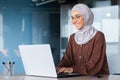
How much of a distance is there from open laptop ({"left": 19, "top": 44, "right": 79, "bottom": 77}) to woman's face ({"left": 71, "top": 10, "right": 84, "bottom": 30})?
1.45 feet

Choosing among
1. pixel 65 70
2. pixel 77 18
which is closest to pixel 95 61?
pixel 65 70

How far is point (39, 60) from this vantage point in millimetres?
1866

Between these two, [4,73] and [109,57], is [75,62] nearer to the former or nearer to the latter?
[4,73]

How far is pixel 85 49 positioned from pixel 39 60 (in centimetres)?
52

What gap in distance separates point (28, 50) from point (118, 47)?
8.75ft

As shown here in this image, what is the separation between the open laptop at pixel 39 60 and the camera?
5.90 ft

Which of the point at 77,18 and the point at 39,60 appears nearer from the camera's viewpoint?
the point at 39,60

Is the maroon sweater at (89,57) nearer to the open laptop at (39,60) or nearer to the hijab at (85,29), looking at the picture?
the hijab at (85,29)

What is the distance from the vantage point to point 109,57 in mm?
4383

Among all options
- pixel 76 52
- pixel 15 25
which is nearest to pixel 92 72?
pixel 76 52

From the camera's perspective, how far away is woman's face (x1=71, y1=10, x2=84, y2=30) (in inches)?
89.3

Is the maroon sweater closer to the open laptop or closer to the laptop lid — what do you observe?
the open laptop

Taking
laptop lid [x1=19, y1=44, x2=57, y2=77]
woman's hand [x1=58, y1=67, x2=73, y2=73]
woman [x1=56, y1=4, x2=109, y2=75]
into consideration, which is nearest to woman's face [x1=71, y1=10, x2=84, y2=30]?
woman [x1=56, y1=4, x2=109, y2=75]

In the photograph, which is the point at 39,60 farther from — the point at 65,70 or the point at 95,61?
the point at 95,61
